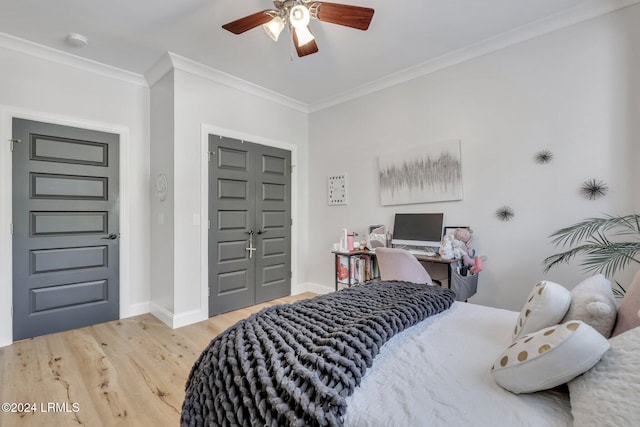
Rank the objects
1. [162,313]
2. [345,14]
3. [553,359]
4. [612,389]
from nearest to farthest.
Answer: [612,389], [553,359], [345,14], [162,313]

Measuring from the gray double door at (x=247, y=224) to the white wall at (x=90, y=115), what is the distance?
818 millimetres

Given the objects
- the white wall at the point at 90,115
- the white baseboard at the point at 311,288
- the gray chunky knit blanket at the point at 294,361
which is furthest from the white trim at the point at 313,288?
the gray chunky knit blanket at the point at 294,361

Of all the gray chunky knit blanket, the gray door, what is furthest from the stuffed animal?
the gray door

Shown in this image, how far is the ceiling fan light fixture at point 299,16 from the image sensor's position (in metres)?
1.90

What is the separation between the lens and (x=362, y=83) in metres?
3.54

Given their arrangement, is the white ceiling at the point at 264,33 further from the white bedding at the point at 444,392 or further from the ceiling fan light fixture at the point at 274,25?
the white bedding at the point at 444,392

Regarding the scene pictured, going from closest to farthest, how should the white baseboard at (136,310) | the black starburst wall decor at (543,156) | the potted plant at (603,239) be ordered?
the potted plant at (603,239) → the black starburst wall decor at (543,156) → the white baseboard at (136,310)

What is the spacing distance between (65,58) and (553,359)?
410cm

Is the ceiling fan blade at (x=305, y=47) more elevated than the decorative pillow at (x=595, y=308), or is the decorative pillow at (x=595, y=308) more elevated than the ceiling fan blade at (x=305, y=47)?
the ceiling fan blade at (x=305, y=47)

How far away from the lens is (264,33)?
2598mm

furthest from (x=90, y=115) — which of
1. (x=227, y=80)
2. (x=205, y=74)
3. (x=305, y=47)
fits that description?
(x=305, y=47)

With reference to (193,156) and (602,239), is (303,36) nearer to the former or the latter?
(193,156)

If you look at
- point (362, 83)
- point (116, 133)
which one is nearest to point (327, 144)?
point (362, 83)

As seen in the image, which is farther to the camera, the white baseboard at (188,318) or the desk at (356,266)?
the desk at (356,266)
